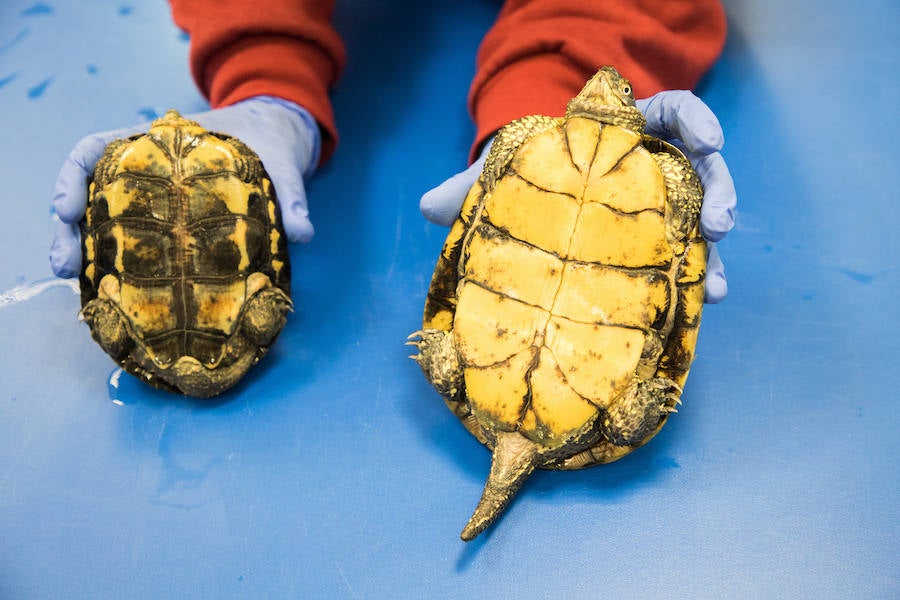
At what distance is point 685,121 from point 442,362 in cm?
94

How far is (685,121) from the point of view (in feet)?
7.26

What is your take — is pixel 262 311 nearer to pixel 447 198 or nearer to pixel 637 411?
pixel 447 198

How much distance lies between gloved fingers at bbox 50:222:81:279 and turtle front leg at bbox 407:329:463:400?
103 cm

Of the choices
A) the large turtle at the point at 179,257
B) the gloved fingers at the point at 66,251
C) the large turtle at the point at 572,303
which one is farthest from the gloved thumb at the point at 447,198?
the gloved fingers at the point at 66,251

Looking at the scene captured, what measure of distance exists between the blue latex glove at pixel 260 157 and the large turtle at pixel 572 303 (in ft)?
2.16

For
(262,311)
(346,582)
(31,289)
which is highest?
(262,311)

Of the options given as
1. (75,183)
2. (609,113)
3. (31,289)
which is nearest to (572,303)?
(609,113)

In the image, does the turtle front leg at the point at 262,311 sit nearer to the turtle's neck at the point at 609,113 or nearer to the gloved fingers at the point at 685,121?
the turtle's neck at the point at 609,113

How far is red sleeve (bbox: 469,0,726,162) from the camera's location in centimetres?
277

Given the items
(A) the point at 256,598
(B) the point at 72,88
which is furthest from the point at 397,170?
(A) the point at 256,598

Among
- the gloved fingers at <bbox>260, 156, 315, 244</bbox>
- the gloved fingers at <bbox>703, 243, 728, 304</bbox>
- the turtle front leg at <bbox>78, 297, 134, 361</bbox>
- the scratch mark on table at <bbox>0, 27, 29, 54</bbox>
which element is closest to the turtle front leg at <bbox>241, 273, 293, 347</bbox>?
the gloved fingers at <bbox>260, 156, 315, 244</bbox>

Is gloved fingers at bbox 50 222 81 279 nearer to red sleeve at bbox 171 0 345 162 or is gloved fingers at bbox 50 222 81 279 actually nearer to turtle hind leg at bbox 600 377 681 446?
red sleeve at bbox 171 0 345 162

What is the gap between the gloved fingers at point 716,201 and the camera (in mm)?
2082

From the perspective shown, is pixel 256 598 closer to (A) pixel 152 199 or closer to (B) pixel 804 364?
(A) pixel 152 199
